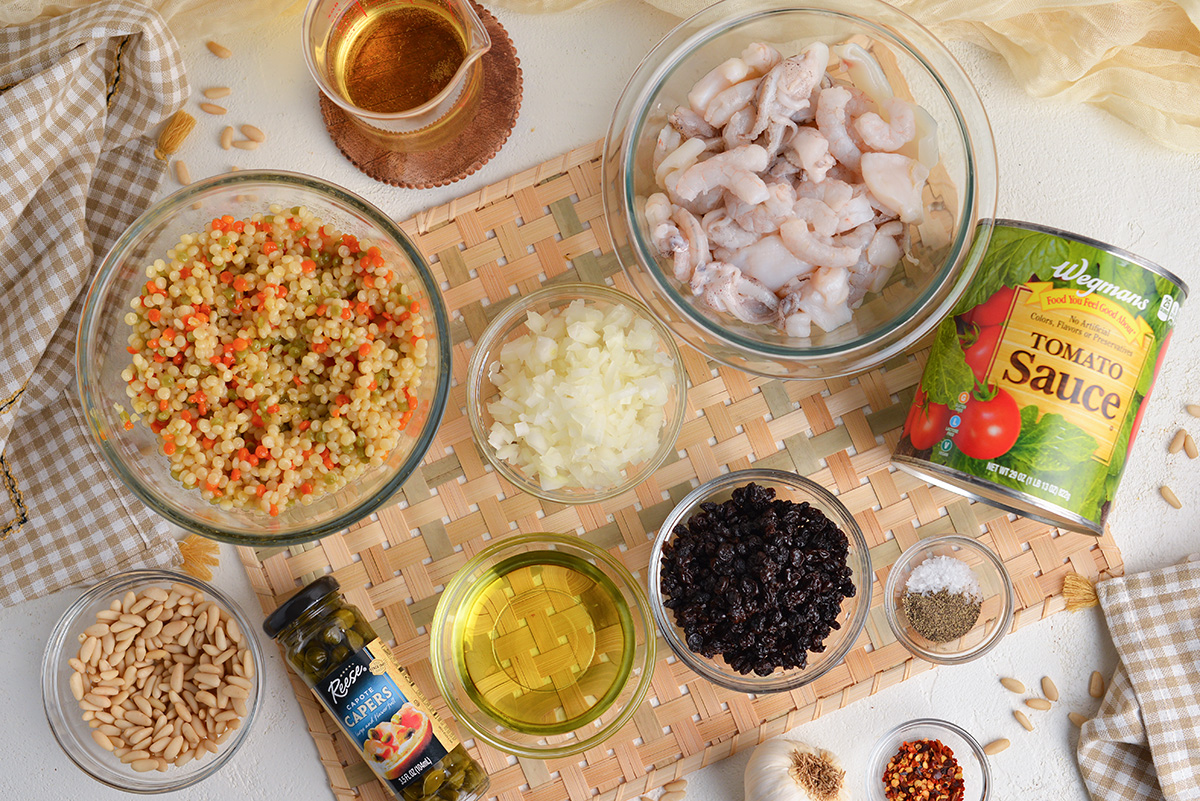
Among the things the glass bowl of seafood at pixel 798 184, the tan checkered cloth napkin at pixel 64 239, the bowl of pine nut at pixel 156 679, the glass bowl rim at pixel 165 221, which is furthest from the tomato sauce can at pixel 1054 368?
the tan checkered cloth napkin at pixel 64 239

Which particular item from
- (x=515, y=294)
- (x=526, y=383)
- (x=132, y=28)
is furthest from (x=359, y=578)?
(x=132, y=28)

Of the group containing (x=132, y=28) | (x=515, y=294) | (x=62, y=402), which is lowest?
(x=515, y=294)

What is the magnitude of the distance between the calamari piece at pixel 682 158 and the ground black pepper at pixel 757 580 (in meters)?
0.58

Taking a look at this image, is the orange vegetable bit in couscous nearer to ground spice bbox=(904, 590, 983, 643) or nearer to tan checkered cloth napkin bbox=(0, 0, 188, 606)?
tan checkered cloth napkin bbox=(0, 0, 188, 606)

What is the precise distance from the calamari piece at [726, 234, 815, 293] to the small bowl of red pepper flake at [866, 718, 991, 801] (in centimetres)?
94

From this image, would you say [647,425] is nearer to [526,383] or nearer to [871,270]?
[526,383]

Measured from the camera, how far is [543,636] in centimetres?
155

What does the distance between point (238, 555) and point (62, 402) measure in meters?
0.45

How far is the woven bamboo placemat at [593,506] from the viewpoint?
157 centimetres

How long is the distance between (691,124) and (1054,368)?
71cm

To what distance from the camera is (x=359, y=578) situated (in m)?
1.57

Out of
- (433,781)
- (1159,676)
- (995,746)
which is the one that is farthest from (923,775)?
(433,781)

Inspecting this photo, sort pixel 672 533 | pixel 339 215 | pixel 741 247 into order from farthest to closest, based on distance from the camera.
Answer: pixel 672 533 → pixel 339 215 → pixel 741 247

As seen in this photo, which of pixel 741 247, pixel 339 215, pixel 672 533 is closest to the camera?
pixel 741 247
